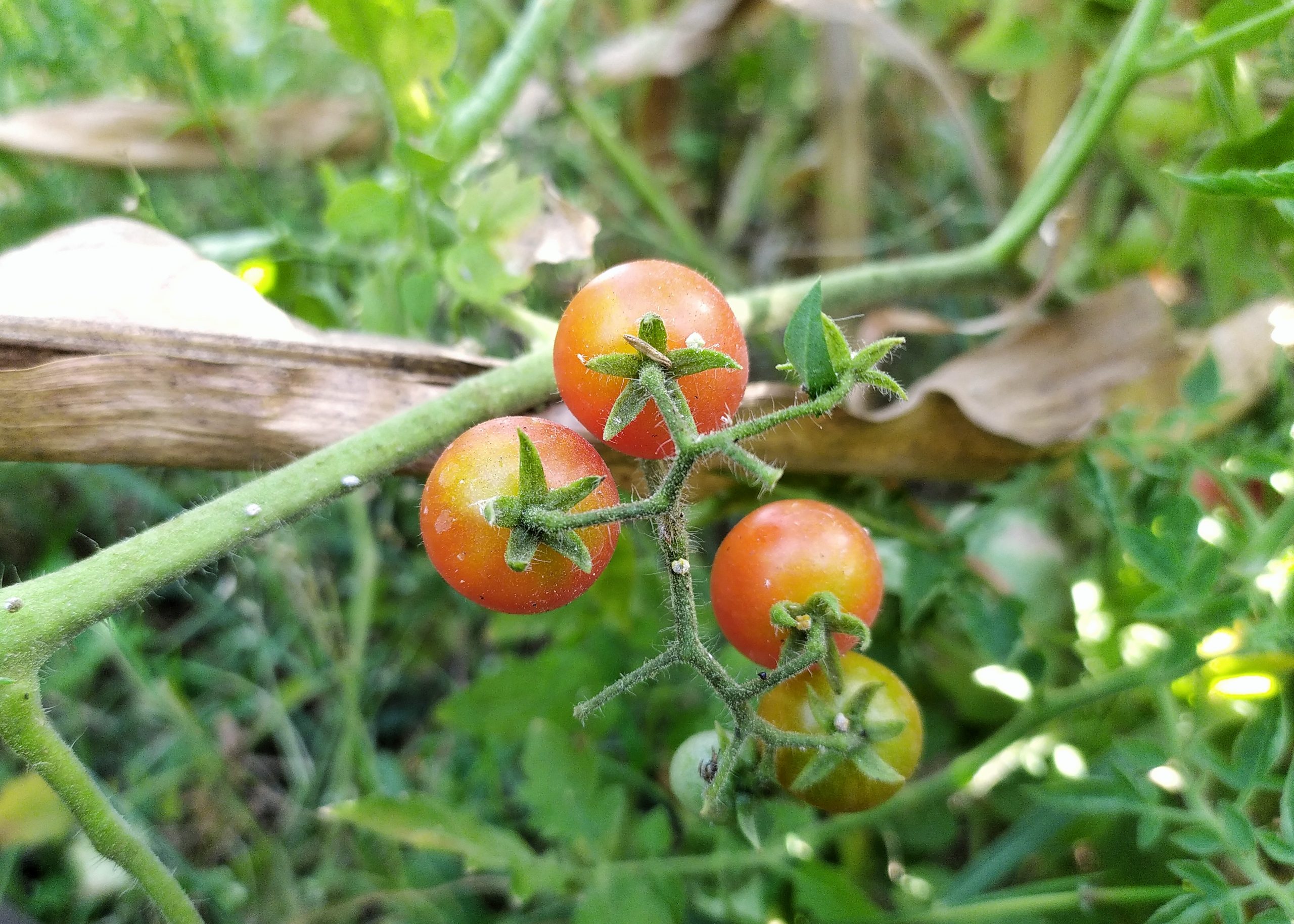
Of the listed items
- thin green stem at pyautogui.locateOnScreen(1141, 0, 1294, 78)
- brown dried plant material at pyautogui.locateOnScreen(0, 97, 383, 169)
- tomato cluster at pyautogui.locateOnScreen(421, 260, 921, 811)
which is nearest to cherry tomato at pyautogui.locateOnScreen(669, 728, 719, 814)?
tomato cluster at pyautogui.locateOnScreen(421, 260, 921, 811)

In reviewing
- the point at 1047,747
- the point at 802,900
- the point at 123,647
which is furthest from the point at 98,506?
the point at 1047,747

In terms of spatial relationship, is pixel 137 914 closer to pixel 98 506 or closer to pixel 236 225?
pixel 98 506

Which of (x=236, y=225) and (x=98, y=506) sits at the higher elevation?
(x=236, y=225)

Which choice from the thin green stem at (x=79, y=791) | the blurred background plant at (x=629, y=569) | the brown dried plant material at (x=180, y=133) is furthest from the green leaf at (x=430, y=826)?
the brown dried plant material at (x=180, y=133)

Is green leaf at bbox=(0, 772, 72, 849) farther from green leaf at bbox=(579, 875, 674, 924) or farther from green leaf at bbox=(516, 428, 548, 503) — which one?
green leaf at bbox=(516, 428, 548, 503)

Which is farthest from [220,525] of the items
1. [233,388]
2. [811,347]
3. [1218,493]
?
[1218,493]

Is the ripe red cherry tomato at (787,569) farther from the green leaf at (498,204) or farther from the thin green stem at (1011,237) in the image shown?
the green leaf at (498,204)

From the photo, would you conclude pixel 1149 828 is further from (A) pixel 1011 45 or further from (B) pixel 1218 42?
(A) pixel 1011 45
